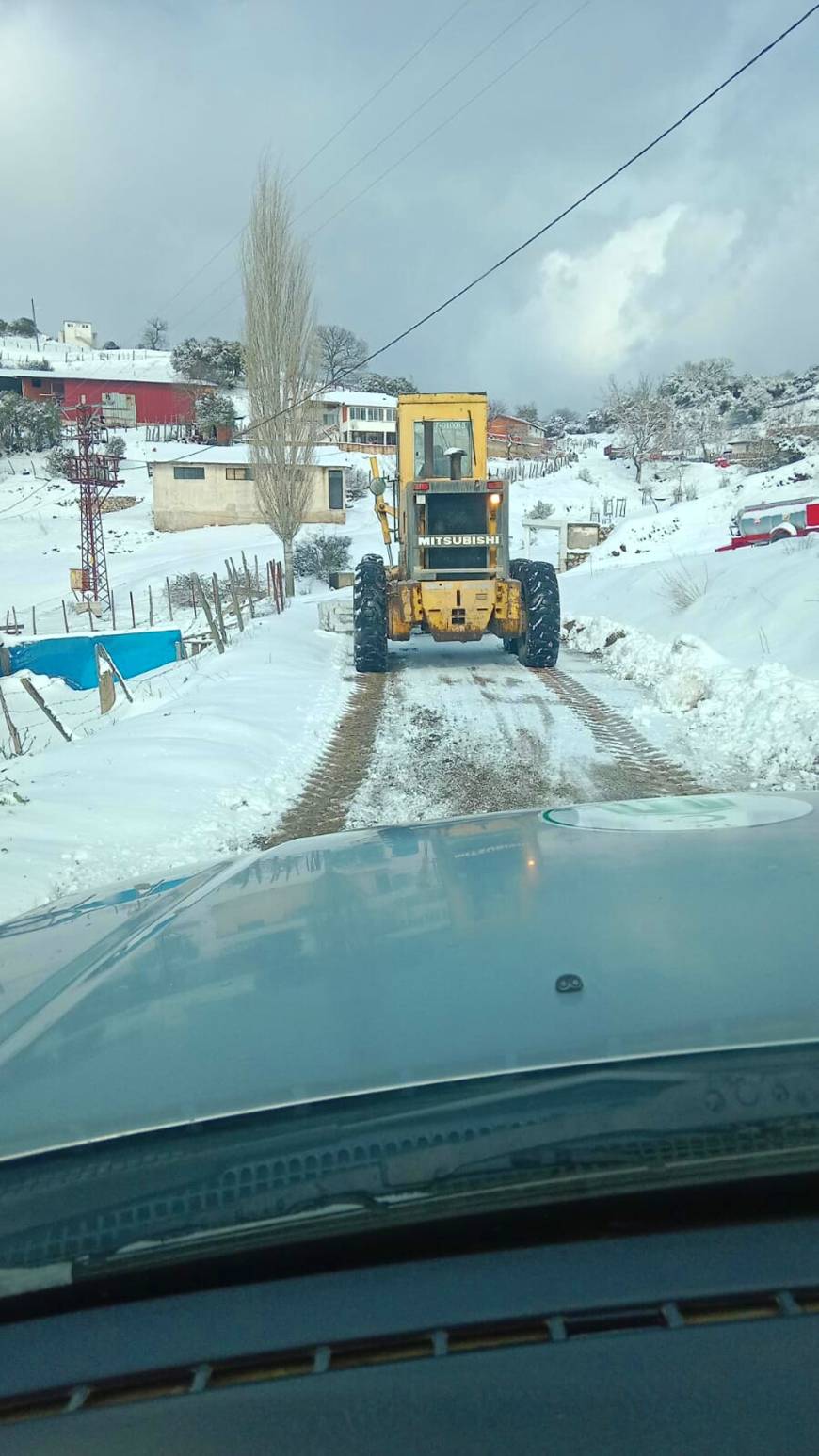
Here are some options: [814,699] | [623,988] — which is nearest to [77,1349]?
[623,988]

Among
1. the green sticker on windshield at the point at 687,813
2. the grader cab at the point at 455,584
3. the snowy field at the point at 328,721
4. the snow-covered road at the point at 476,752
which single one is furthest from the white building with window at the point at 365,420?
the green sticker on windshield at the point at 687,813

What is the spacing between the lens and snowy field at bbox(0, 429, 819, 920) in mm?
7398

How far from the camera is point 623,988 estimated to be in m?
2.07

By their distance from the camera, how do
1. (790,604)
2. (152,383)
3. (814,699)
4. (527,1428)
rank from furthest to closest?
(152,383) < (790,604) < (814,699) < (527,1428)

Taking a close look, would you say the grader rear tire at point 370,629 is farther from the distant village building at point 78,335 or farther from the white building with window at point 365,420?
the distant village building at point 78,335

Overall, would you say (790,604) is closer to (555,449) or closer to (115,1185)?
(115,1185)

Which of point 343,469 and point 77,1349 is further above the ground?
point 343,469

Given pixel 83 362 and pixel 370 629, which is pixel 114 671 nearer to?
pixel 370 629

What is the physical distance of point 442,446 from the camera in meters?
16.0

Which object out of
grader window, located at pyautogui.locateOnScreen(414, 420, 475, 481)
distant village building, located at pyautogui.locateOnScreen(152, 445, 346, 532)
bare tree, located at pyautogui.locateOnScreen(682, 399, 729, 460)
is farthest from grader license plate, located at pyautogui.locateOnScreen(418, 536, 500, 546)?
bare tree, located at pyautogui.locateOnScreen(682, 399, 729, 460)

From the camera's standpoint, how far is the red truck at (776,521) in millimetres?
29639

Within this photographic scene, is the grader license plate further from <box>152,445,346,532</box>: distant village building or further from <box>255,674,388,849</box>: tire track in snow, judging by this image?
<box>152,445,346,532</box>: distant village building

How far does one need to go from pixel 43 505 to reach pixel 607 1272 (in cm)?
6240

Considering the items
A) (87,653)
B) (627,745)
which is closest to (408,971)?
(627,745)
